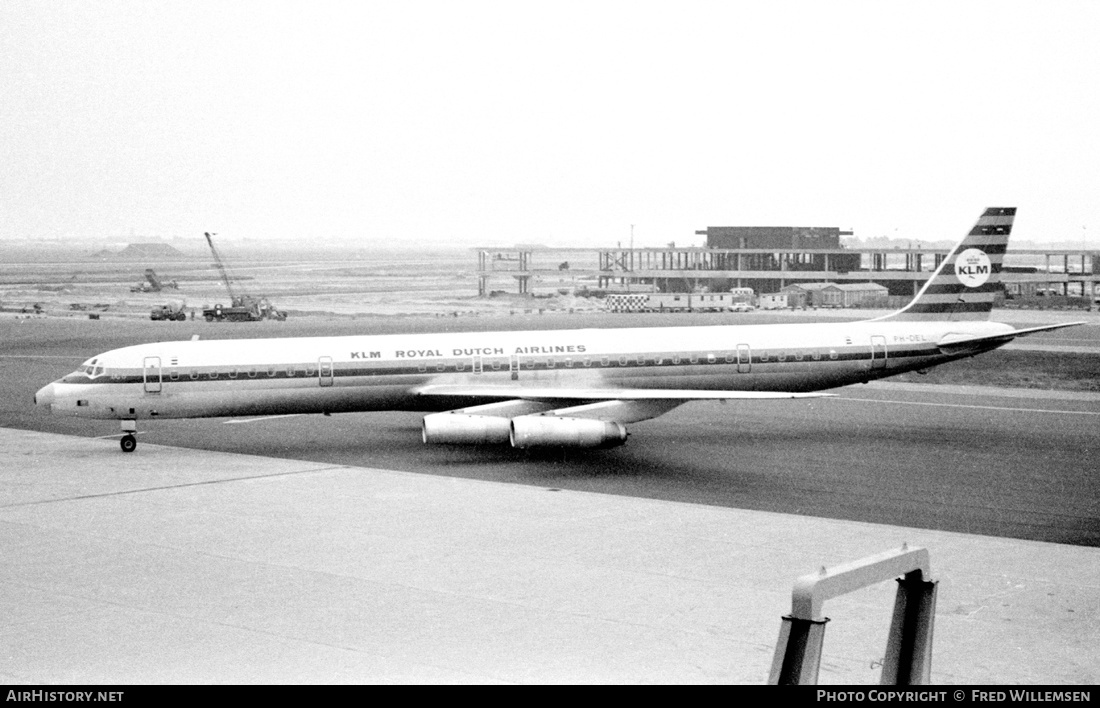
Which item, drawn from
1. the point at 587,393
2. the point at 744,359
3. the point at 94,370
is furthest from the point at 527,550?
the point at 94,370

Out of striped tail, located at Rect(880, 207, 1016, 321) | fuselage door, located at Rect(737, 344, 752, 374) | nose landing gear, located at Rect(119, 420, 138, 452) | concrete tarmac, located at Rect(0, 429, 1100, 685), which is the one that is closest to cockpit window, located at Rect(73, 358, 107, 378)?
nose landing gear, located at Rect(119, 420, 138, 452)

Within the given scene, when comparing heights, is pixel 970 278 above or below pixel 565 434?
above

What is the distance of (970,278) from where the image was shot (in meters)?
38.5

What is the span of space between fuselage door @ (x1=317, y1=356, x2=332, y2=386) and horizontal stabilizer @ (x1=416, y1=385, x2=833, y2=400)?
8.38ft

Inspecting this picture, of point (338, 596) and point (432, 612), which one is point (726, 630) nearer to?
point (432, 612)

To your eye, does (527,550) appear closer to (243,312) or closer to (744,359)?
(744,359)

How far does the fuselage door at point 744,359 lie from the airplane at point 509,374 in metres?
0.03

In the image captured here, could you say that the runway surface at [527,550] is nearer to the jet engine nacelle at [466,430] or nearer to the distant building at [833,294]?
the jet engine nacelle at [466,430]

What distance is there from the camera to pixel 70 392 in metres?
31.2

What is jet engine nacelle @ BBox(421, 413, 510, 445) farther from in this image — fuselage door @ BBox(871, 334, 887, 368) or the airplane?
fuselage door @ BBox(871, 334, 887, 368)

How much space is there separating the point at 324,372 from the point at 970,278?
21701 millimetres

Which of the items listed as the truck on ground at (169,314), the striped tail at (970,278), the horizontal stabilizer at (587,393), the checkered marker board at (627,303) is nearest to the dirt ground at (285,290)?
the checkered marker board at (627,303)

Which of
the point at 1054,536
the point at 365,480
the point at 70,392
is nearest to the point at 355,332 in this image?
the point at 70,392

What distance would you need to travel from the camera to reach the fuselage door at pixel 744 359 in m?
34.7
